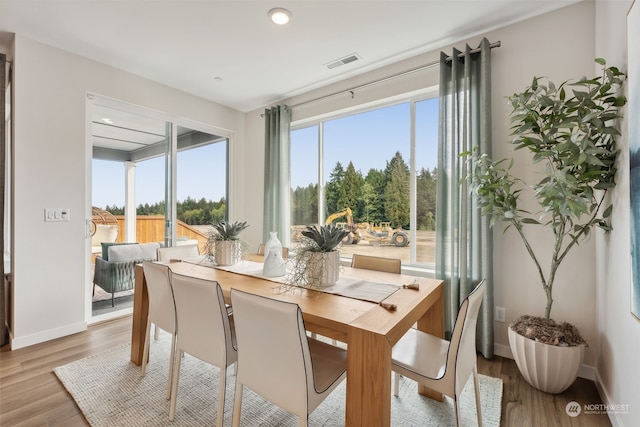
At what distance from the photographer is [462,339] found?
128cm

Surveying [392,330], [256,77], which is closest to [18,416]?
[392,330]

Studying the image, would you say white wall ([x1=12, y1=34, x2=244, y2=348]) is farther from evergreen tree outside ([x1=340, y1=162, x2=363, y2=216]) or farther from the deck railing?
evergreen tree outside ([x1=340, y1=162, x2=363, y2=216])

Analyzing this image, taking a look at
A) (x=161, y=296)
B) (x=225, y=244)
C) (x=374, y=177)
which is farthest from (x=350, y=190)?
(x=161, y=296)

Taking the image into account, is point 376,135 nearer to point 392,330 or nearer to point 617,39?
point 617,39

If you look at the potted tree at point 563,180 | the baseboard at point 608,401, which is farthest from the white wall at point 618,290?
the potted tree at point 563,180

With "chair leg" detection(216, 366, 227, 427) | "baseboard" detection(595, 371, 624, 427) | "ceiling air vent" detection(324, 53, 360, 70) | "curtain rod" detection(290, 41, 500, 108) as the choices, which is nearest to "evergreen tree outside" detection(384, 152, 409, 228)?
"curtain rod" detection(290, 41, 500, 108)

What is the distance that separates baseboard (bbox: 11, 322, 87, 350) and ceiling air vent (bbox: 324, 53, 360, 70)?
3654 millimetres

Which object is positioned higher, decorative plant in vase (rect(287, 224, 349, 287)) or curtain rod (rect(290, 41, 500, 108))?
curtain rod (rect(290, 41, 500, 108))

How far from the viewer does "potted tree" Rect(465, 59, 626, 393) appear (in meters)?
1.61

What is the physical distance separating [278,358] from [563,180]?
71.2 inches

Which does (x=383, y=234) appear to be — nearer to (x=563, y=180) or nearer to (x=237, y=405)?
(x=563, y=180)

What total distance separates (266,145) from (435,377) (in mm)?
3431

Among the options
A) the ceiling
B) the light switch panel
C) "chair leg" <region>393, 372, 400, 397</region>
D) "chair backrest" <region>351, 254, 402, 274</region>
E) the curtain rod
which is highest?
the ceiling

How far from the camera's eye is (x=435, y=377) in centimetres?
→ 137
